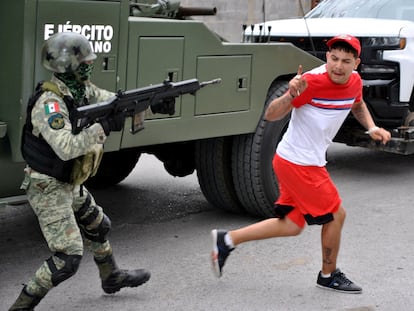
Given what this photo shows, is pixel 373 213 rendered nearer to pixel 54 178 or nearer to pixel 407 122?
pixel 407 122

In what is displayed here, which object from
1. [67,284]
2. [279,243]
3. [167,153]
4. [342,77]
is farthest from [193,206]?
[342,77]

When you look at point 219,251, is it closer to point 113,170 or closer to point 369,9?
point 113,170

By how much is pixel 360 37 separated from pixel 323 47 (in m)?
0.38

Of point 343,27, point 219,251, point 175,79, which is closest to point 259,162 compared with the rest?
point 175,79

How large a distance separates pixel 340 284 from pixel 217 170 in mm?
1651

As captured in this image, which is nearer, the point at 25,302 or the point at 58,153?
the point at 58,153

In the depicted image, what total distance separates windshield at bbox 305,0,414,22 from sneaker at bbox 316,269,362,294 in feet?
13.5

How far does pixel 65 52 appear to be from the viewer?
3.89 metres

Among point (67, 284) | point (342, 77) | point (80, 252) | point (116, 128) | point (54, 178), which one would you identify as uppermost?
point (342, 77)

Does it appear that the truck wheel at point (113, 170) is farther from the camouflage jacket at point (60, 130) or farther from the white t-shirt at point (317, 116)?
the camouflage jacket at point (60, 130)

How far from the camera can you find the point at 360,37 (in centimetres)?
785

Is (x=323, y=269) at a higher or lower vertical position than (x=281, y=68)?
lower

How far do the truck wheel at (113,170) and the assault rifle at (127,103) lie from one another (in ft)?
7.98

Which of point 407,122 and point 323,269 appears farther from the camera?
point 407,122
